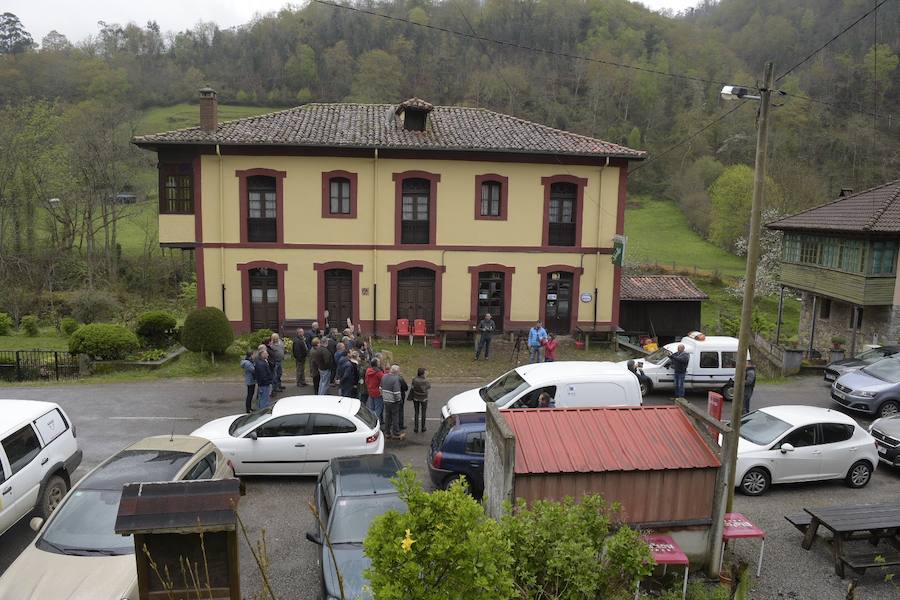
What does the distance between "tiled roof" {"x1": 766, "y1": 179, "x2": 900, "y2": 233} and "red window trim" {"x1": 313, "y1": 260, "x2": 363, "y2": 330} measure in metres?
16.9

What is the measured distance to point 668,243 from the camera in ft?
182

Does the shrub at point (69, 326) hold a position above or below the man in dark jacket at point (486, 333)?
below

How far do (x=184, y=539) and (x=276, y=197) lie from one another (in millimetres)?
19250

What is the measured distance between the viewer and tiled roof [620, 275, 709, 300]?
25906mm

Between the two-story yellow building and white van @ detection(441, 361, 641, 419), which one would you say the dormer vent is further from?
white van @ detection(441, 361, 641, 419)

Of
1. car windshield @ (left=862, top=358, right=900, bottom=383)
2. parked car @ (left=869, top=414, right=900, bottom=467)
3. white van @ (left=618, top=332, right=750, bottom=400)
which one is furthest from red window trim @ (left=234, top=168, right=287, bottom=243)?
car windshield @ (left=862, top=358, right=900, bottom=383)

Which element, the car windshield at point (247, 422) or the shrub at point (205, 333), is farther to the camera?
the shrub at point (205, 333)

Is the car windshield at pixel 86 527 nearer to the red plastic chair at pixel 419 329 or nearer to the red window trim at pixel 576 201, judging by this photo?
the red plastic chair at pixel 419 329

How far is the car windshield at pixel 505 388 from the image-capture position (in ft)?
41.8

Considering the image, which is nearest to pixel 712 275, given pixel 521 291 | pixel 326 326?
pixel 521 291

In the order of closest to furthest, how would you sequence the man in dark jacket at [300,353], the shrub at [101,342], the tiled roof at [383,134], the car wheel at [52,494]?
the car wheel at [52,494] < the man in dark jacket at [300,353] < the shrub at [101,342] < the tiled roof at [383,134]

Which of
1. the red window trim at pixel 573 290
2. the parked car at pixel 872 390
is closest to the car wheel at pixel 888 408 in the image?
the parked car at pixel 872 390

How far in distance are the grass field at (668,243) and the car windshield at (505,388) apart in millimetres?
36907

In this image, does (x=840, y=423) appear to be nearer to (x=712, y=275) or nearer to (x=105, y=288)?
(x=105, y=288)
